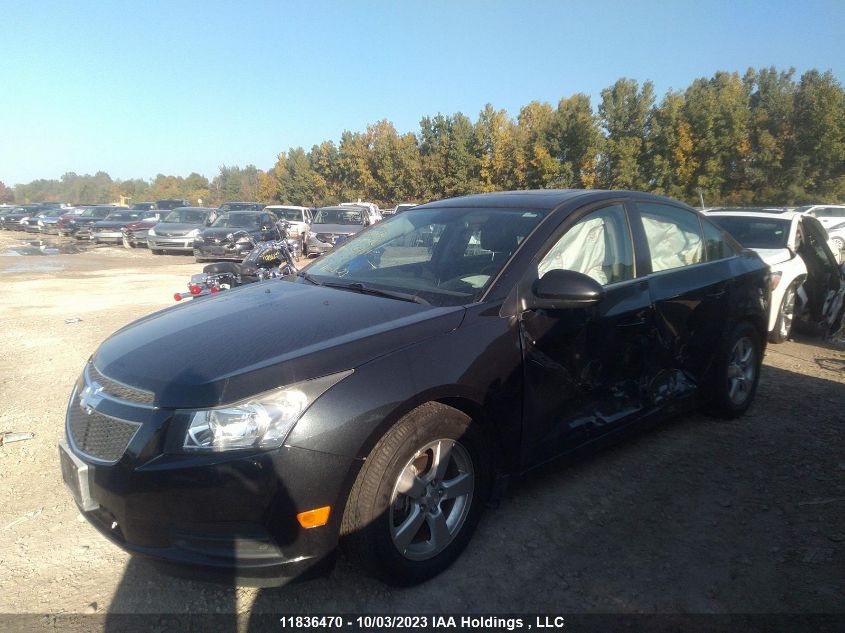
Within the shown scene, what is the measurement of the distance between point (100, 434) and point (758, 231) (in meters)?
8.10

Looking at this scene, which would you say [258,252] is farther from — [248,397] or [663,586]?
[663,586]

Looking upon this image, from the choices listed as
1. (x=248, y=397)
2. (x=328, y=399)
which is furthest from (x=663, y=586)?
(x=248, y=397)

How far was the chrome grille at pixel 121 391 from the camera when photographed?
7.73ft

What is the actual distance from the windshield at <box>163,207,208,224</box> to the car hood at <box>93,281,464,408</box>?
20.4 metres

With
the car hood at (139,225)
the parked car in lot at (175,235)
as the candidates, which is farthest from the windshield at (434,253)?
the car hood at (139,225)

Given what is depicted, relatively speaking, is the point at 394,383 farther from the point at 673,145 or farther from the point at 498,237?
the point at 673,145

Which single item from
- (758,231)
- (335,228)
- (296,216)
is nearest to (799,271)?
(758,231)

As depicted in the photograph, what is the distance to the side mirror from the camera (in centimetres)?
288

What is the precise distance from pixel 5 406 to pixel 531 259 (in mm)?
4737

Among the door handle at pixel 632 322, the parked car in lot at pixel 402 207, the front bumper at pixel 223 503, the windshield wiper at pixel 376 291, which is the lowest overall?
the front bumper at pixel 223 503

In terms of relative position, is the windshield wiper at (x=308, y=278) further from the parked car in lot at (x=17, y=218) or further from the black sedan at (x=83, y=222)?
the parked car in lot at (x=17, y=218)

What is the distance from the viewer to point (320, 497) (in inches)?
88.5

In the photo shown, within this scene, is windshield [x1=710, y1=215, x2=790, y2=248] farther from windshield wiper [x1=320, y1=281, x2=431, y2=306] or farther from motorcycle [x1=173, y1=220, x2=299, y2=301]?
windshield wiper [x1=320, y1=281, x2=431, y2=306]

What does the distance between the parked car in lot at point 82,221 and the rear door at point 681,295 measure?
97.1 ft
